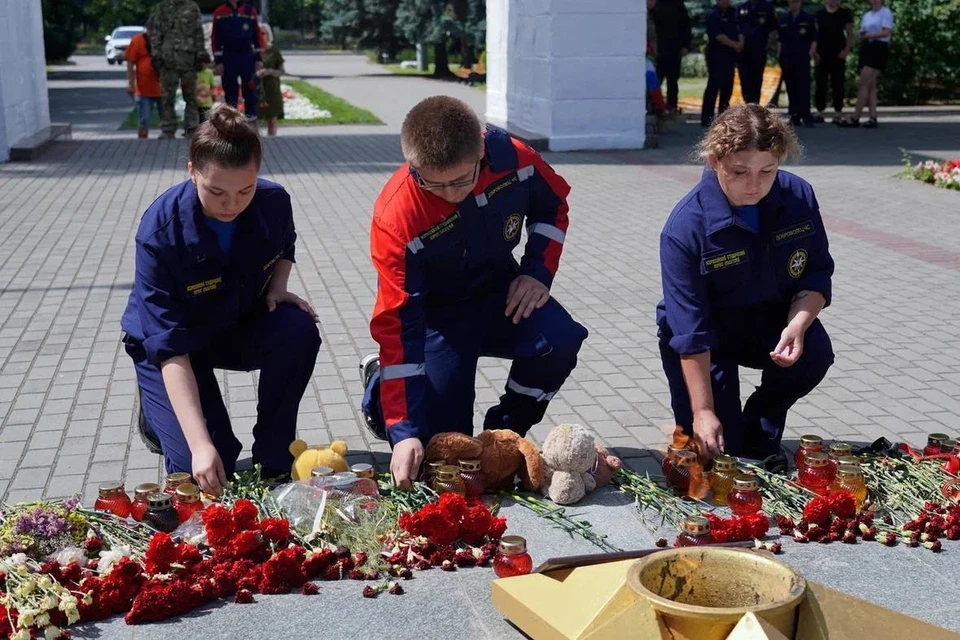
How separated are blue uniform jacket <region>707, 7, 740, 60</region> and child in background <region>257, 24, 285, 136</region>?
6094 mm

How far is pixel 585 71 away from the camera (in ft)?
47.0

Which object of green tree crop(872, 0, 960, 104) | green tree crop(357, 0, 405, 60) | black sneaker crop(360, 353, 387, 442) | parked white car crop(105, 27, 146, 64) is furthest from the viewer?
parked white car crop(105, 27, 146, 64)

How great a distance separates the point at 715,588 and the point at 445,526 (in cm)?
88

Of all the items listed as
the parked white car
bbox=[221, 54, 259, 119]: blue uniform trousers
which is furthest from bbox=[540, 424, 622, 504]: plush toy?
the parked white car

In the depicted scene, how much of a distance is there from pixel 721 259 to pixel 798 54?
14.0 metres

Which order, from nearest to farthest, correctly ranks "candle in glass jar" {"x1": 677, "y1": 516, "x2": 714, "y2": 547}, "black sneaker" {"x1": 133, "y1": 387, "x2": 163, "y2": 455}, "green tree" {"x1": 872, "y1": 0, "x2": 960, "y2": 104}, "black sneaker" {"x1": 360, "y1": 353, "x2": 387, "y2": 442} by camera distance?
"candle in glass jar" {"x1": 677, "y1": 516, "x2": 714, "y2": 547}
"black sneaker" {"x1": 133, "y1": 387, "x2": 163, "y2": 455}
"black sneaker" {"x1": 360, "y1": 353, "x2": 387, "y2": 442}
"green tree" {"x1": 872, "y1": 0, "x2": 960, "y2": 104}

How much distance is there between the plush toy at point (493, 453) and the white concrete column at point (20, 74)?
37.2ft

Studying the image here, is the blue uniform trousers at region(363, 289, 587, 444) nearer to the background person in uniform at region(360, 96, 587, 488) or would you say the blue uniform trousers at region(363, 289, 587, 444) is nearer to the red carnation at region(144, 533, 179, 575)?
the background person in uniform at region(360, 96, 587, 488)

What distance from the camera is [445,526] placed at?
324cm

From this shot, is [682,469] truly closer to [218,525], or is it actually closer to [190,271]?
[218,525]

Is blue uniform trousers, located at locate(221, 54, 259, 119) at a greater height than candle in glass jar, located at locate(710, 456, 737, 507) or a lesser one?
greater

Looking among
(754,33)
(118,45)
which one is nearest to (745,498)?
(754,33)

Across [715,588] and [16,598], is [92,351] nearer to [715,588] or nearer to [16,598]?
[16,598]

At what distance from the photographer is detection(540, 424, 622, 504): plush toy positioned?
3.61m
